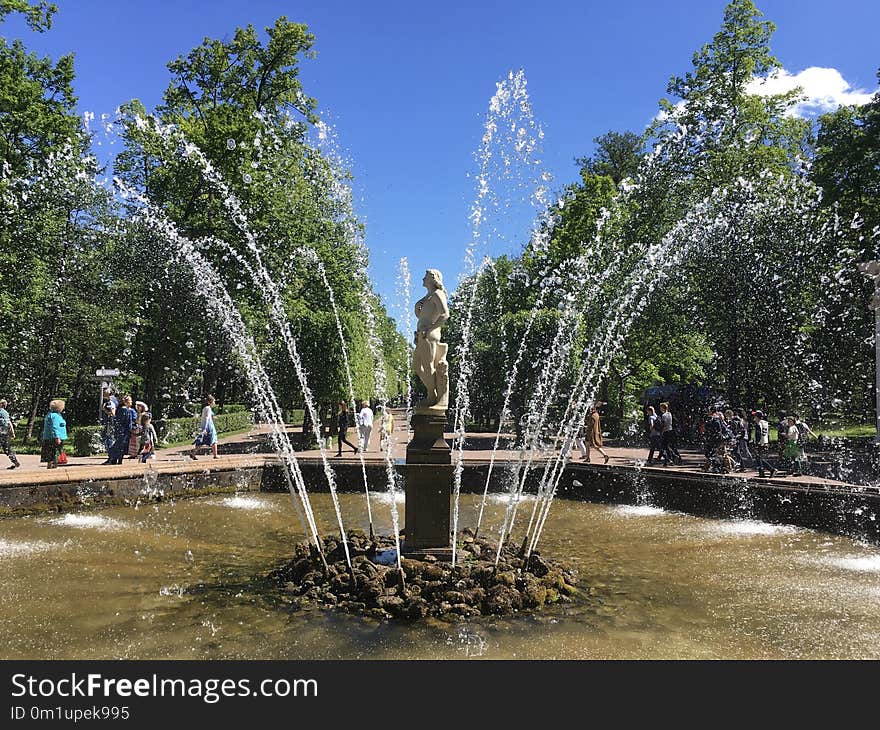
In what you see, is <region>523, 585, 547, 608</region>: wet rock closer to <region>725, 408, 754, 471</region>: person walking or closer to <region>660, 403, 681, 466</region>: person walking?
<region>725, 408, 754, 471</region>: person walking

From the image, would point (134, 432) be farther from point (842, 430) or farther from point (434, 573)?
point (842, 430)

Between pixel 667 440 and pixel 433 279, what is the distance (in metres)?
11.9

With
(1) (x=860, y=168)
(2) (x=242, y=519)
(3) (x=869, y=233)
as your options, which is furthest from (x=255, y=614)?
(1) (x=860, y=168)

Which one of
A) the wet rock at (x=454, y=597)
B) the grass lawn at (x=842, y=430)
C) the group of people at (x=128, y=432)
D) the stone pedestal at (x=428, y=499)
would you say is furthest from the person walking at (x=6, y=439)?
the grass lawn at (x=842, y=430)

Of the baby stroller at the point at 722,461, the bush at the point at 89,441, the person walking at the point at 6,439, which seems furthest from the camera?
the bush at the point at 89,441

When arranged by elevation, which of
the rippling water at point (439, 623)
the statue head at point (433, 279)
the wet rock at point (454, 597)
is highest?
the statue head at point (433, 279)

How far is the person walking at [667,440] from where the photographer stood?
1716 cm

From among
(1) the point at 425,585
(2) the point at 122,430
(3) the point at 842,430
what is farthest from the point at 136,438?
(3) the point at 842,430

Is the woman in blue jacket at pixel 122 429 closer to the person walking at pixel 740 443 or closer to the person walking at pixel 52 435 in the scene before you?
the person walking at pixel 52 435

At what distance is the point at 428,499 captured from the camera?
729cm

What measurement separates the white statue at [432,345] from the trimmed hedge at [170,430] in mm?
14958

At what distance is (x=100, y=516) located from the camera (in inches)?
401

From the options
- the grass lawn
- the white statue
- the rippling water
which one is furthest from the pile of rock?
the grass lawn

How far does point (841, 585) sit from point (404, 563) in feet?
15.0
